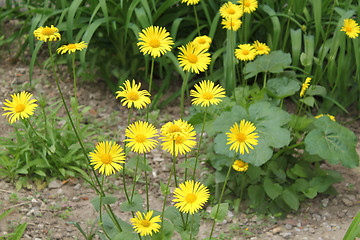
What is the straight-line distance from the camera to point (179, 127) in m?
1.28

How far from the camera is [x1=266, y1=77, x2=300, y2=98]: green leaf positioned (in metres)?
2.29

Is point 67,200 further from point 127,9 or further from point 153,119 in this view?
point 127,9

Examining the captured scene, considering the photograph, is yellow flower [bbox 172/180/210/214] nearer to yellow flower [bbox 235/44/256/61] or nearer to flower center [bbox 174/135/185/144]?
flower center [bbox 174/135/185/144]

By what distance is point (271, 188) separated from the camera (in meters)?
2.21

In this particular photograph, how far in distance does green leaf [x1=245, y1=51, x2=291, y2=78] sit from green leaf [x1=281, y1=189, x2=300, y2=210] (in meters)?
0.62

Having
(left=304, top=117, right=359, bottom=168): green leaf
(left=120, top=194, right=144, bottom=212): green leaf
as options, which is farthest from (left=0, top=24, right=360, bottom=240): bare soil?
(left=120, top=194, right=144, bottom=212): green leaf

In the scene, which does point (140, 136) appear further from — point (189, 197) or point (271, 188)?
point (271, 188)

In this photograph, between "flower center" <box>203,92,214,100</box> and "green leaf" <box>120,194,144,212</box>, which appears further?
"green leaf" <box>120,194,144,212</box>

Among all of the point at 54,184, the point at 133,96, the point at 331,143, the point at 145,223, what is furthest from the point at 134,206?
the point at 331,143

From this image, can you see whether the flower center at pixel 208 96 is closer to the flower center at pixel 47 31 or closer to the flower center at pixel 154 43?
the flower center at pixel 154 43

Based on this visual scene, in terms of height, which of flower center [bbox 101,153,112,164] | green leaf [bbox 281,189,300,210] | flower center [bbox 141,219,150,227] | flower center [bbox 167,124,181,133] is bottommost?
flower center [bbox 141,219,150,227]

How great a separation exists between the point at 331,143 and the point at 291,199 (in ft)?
1.09

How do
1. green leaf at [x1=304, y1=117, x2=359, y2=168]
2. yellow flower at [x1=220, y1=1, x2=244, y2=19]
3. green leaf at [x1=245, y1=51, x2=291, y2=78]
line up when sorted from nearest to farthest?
yellow flower at [x1=220, y1=1, x2=244, y2=19]
green leaf at [x1=304, y1=117, x2=359, y2=168]
green leaf at [x1=245, y1=51, x2=291, y2=78]

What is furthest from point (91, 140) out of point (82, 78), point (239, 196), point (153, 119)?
point (239, 196)
